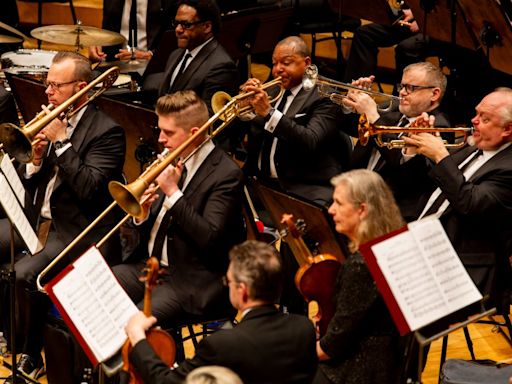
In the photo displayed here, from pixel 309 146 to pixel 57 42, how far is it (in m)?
2.73

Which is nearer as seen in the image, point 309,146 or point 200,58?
point 309,146

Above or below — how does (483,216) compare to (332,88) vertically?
below

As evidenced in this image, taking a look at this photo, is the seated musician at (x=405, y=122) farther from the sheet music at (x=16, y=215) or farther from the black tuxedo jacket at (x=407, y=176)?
the sheet music at (x=16, y=215)

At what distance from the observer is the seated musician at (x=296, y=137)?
19.0 ft

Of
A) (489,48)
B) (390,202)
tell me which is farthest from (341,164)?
(390,202)

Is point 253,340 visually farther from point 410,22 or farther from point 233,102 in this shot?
point 410,22

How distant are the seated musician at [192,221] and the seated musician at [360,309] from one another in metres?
0.78

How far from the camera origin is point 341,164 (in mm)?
6090

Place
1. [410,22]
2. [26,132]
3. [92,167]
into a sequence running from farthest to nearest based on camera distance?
[410,22] < [92,167] < [26,132]

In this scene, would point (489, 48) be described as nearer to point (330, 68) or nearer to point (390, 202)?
point (390, 202)

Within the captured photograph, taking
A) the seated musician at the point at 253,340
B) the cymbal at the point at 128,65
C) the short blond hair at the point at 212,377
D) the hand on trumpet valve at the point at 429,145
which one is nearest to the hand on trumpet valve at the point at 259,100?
the hand on trumpet valve at the point at 429,145

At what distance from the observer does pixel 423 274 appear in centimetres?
371

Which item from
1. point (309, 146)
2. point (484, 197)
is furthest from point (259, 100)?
point (484, 197)

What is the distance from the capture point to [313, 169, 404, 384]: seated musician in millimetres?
4125
